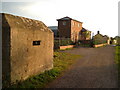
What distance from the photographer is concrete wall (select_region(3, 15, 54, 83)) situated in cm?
480

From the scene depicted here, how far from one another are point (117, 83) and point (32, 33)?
4.50m

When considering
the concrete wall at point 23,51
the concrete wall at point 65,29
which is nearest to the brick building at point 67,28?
the concrete wall at point 65,29

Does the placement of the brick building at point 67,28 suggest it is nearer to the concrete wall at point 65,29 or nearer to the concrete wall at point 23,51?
the concrete wall at point 65,29

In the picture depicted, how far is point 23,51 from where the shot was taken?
540 centimetres

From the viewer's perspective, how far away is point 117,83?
224 inches

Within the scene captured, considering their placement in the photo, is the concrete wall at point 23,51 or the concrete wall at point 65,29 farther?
the concrete wall at point 65,29

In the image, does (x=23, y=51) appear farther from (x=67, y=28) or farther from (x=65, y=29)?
(x=65, y=29)

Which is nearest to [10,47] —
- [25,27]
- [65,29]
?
[25,27]

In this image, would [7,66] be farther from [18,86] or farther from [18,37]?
[18,37]

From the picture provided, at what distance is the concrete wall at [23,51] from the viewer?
4797 millimetres

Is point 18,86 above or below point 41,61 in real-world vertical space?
below

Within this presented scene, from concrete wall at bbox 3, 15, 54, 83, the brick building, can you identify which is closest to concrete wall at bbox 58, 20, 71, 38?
the brick building

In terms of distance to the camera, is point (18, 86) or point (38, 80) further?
point (38, 80)

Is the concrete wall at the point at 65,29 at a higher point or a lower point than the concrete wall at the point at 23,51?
higher
